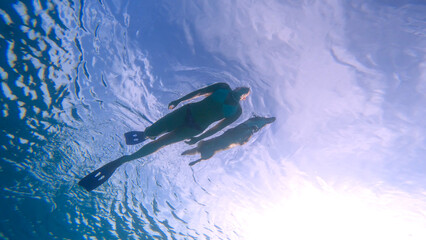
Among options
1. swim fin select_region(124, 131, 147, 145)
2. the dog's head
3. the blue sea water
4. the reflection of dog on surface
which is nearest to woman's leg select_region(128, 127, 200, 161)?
A: swim fin select_region(124, 131, 147, 145)

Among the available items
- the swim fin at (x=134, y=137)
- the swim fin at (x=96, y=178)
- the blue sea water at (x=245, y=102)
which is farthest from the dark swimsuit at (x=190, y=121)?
the blue sea water at (x=245, y=102)

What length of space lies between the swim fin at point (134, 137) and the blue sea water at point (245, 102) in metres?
3.09

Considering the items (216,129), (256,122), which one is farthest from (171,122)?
(256,122)

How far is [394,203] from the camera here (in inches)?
381

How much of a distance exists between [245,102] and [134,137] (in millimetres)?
4155

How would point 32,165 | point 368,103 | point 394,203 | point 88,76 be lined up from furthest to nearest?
point 32,165 → point 394,203 → point 88,76 → point 368,103

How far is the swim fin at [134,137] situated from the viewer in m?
4.84

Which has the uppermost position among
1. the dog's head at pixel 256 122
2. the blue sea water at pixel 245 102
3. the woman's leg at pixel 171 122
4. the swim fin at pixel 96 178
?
the blue sea water at pixel 245 102

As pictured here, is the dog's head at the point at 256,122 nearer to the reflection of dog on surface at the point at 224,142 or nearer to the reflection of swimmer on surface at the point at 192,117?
the reflection of dog on surface at the point at 224,142

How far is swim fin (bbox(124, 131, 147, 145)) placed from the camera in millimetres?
4844

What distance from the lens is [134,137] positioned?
488 cm

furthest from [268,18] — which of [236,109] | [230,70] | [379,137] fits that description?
[379,137]

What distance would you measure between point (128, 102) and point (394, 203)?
13.5 metres

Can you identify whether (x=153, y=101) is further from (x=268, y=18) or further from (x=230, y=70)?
(x=268, y=18)
